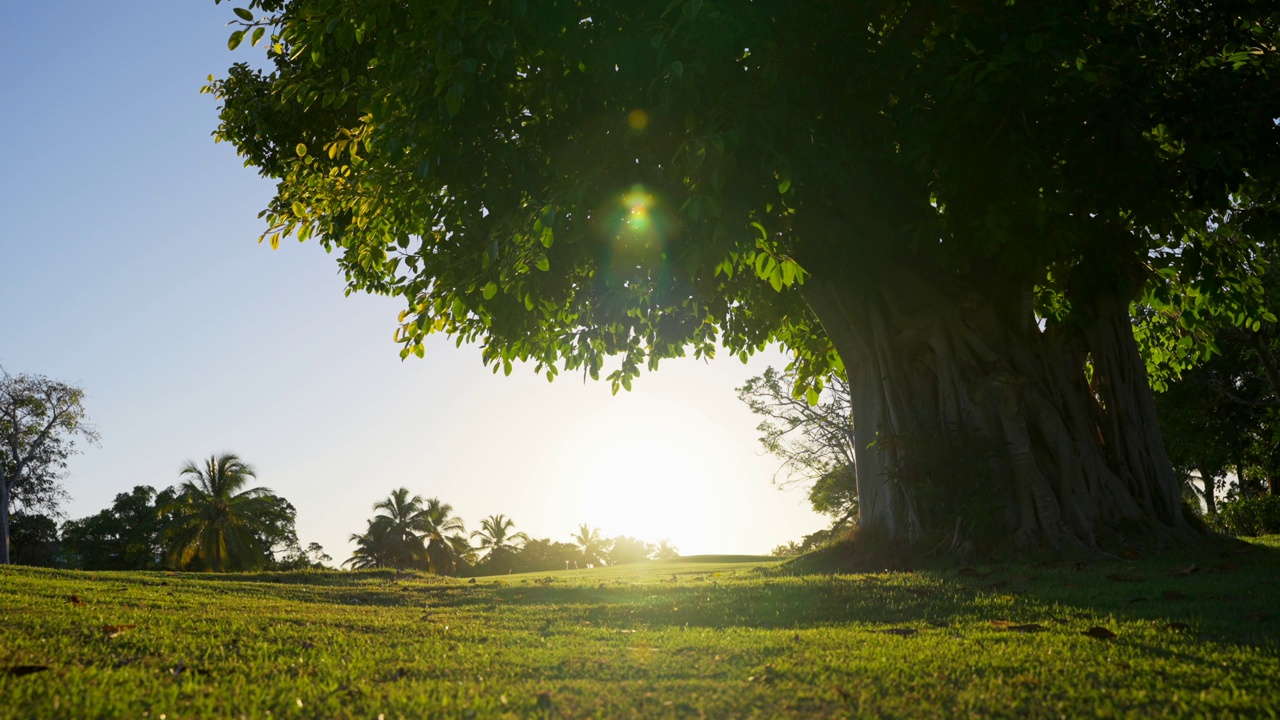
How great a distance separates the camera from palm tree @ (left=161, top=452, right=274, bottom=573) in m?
42.7

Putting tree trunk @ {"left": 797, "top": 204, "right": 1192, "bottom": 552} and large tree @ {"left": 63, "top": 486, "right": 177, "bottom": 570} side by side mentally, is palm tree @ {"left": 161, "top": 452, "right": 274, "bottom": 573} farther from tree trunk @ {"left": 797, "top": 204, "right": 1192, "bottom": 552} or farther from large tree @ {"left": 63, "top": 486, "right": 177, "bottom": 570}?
tree trunk @ {"left": 797, "top": 204, "right": 1192, "bottom": 552}

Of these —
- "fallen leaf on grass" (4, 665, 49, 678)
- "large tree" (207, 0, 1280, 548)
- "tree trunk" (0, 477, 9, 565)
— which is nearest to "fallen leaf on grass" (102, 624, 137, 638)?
"fallen leaf on grass" (4, 665, 49, 678)

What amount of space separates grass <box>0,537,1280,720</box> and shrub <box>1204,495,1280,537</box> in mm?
18819

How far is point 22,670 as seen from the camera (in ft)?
12.4

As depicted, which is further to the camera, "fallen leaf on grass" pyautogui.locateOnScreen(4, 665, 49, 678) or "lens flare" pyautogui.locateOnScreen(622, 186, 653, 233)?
"lens flare" pyautogui.locateOnScreen(622, 186, 653, 233)

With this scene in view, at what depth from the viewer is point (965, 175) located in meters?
9.42

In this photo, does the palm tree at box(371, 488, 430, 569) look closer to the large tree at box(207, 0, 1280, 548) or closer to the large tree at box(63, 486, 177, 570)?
the large tree at box(63, 486, 177, 570)

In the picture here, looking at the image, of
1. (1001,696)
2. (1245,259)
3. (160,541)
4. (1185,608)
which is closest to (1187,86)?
(1245,259)

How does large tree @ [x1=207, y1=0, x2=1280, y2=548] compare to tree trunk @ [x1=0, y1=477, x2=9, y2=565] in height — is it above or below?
above

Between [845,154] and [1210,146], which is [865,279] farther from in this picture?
[1210,146]

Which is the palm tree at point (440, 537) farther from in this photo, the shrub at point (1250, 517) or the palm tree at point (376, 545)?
the shrub at point (1250, 517)

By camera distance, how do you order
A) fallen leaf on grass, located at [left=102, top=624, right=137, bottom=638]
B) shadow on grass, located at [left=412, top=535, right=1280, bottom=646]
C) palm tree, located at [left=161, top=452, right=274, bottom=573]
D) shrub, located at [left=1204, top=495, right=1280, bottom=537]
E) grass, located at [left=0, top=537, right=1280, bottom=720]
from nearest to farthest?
1. grass, located at [left=0, top=537, right=1280, bottom=720]
2. fallen leaf on grass, located at [left=102, top=624, right=137, bottom=638]
3. shadow on grass, located at [left=412, top=535, right=1280, bottom=646]
4. shrub, located at [left=1204, top=495, right=1280, bottom=537]
5. palm tree, located at [left=161, top=452, right=274, bottom=573]

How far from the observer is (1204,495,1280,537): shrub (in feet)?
77.7

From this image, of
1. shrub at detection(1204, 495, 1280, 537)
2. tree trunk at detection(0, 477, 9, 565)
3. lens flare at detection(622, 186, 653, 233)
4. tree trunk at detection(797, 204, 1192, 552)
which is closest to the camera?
lens flare at detection(622, 186, 653, 233)
